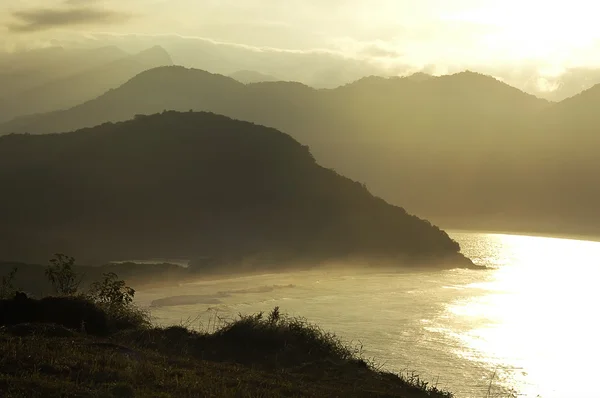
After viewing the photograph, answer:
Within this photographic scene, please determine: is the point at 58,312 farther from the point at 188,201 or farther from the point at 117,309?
the point at 188,201

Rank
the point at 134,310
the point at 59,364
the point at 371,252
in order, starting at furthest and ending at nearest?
1. the point at 371,252
2. the point at 134,310
3. the point at 59,364

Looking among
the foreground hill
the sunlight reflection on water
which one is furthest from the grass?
the foreground hill

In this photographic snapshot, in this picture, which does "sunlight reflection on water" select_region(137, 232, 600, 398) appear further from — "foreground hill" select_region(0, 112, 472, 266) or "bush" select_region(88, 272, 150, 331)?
"bush" select_region(88, 272, 150, 331)

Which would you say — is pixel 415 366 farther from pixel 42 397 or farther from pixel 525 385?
pixel 42 397

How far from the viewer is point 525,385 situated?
202 ft

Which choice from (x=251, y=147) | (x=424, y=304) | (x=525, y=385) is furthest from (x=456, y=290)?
(x=525, y=385)

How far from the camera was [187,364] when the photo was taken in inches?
845

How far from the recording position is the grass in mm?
15844

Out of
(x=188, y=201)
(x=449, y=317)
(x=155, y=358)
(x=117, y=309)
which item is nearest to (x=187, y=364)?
(x=155, y=358)

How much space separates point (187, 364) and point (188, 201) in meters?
120

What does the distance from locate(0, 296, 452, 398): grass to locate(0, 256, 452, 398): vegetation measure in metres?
0.04

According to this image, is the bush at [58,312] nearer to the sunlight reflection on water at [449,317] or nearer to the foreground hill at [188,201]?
the sunlight reflection on water at [449,317]

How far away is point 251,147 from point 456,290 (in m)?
57.1

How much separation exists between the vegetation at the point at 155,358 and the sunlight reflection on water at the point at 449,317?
22.9 meters
